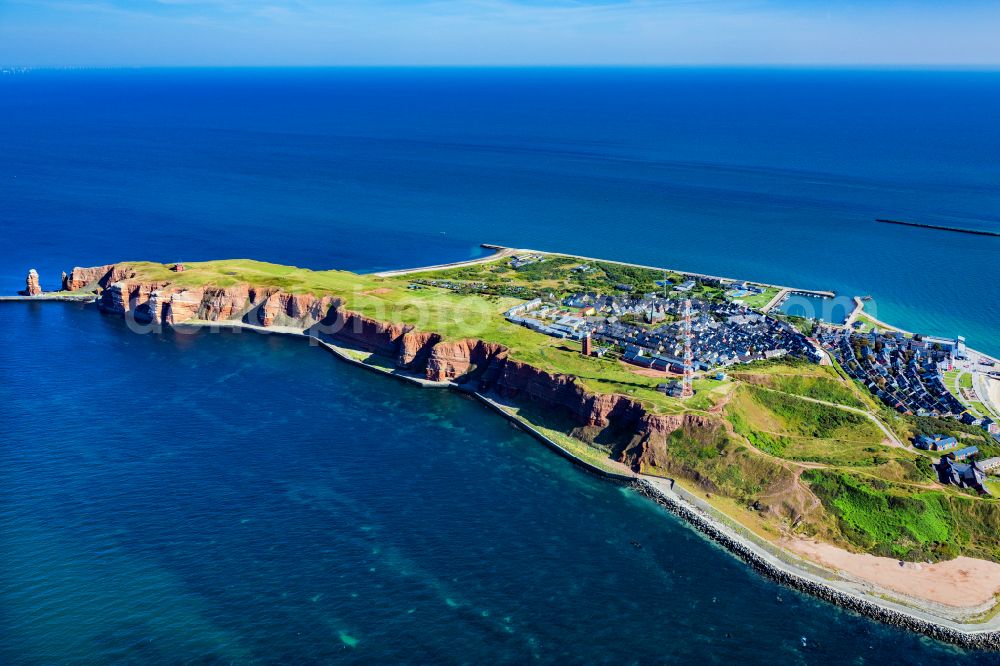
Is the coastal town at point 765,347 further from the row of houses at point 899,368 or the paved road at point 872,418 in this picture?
the paved road at point 872,418

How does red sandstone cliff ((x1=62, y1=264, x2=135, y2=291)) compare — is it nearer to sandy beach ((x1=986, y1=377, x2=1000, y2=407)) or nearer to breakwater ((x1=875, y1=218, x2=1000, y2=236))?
sandy beach ((x1=986, y1=377, x2=1000, y2=407))

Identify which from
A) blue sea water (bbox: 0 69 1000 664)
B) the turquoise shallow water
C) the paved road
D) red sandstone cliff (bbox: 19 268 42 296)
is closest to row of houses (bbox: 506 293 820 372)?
the paved road

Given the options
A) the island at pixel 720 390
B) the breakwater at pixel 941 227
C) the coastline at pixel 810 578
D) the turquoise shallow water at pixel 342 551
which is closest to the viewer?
the turquoise shallow water at pixel 342 551

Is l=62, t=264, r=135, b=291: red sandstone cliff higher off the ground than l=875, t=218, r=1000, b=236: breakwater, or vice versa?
l=875, t=218, r=1000, b=236: breakwater

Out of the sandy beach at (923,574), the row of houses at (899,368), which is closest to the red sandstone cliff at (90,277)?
the row of houses at (899,368)

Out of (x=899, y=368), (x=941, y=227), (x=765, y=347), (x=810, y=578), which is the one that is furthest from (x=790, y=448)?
(x=941, y=227)

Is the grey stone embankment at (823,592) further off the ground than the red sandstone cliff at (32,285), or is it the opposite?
the red sandstone cliff at (32,285)
